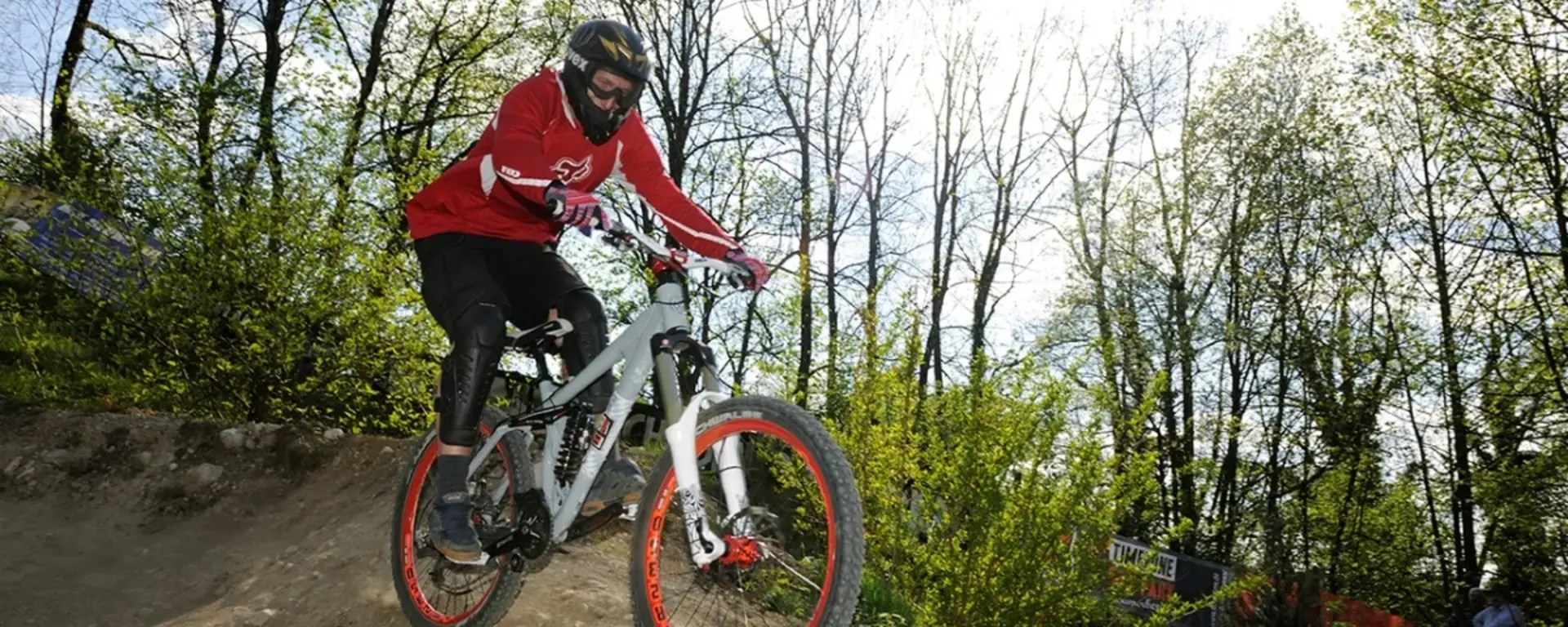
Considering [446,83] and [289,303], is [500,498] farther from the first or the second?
[446,83]

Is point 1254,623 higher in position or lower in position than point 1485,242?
lower

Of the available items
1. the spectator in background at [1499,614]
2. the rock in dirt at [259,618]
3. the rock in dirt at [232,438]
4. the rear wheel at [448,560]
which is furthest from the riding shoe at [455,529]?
the spectator in background at [1499,614]

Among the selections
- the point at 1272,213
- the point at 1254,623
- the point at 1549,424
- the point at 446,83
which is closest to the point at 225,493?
the point at 1254,623

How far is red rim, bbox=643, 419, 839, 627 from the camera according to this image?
2.60 metres

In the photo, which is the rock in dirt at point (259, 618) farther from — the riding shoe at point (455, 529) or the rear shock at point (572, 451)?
the rear shock at point (572, 451)

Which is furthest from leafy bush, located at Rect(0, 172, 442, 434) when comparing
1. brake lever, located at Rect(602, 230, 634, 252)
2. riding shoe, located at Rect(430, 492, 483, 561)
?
brake lever, located at Rect(602, 230, 634, 252)

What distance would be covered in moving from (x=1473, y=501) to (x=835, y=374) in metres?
16.7

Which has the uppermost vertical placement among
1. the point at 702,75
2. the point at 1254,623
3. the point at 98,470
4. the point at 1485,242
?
the point at 702,75

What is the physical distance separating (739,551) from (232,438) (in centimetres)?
637

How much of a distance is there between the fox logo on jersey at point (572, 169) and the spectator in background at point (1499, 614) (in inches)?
597

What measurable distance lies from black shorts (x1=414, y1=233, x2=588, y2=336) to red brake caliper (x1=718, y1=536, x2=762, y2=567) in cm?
145

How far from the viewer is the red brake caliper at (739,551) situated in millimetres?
2734

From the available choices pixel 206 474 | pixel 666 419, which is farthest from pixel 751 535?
pixel 206 474

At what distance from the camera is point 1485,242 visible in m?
16.3
